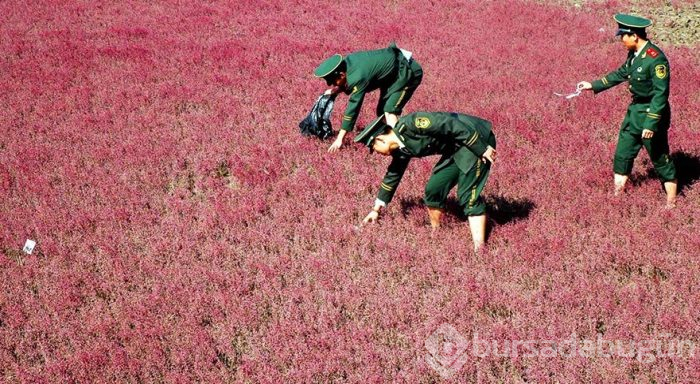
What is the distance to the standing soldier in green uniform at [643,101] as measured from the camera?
20.6ft

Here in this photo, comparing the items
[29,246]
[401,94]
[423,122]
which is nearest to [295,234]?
[423,122]

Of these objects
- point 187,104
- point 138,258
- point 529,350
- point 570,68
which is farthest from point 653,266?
point 187,104

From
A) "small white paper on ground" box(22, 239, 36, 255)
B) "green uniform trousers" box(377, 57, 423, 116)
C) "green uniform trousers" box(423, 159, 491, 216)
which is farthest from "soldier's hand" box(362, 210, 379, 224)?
"small white paper on ground" box(22, 239, 36, 255)

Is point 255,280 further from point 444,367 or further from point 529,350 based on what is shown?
point 529,350

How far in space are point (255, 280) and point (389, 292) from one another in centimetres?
136

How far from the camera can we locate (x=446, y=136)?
5.58 metres

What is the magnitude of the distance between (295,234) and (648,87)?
13.9ft

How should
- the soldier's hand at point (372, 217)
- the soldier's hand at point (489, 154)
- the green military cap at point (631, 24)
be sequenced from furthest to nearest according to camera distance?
the soldier's hand at point (372, 217) → the green military cap at point (631, 24) → the soldier's hand at point (489, 154)

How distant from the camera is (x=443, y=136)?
5.57 meters

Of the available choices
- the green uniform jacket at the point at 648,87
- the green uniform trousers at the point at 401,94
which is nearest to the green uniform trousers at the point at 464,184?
the green uniform trousers at the point at 401,94

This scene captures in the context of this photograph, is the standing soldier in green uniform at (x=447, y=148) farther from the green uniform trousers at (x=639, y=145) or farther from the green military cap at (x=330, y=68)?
the green uniform trousers at (x=639, y=145)

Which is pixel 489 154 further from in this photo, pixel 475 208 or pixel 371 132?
pixel 371 132

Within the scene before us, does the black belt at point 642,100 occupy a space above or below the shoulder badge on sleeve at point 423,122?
below

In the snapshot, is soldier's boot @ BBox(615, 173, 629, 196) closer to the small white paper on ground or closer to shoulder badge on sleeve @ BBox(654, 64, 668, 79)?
shoulder badge on sleeve @ BBox(654, 64, 668, 79)
